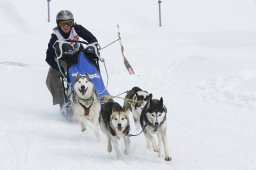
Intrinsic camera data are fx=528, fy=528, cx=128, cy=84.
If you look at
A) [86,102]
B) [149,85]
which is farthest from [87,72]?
[149,85]

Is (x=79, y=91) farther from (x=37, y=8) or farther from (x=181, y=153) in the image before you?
(x=37, y=8)

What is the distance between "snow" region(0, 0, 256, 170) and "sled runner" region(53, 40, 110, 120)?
0.62m

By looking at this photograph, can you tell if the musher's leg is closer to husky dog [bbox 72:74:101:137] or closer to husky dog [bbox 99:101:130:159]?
husky dog [bbox 72:74:101:137]

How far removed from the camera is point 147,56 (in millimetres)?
15586

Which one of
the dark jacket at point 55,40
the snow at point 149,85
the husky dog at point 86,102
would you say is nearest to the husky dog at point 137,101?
the snow at point 149,85

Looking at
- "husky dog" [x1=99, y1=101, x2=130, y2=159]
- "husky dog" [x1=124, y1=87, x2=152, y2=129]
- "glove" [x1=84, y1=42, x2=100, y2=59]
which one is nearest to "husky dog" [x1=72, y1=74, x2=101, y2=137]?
"husky dog" [x1=124, y1=87, x2=152, y2=129]

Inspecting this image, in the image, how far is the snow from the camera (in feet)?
20.7

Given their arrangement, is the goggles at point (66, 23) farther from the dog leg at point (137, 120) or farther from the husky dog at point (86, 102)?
the dog leg at point (137, 120)

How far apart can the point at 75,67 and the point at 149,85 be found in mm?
3911

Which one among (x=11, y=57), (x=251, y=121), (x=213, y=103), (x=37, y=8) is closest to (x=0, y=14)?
(x=37, y=8)

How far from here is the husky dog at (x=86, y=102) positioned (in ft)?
23.6

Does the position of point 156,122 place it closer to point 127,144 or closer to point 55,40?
point 127,144

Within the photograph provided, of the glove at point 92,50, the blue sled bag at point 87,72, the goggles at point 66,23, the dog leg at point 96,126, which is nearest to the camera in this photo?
the dog leg at point 96,126

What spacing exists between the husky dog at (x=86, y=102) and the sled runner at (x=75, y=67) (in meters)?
0.30
